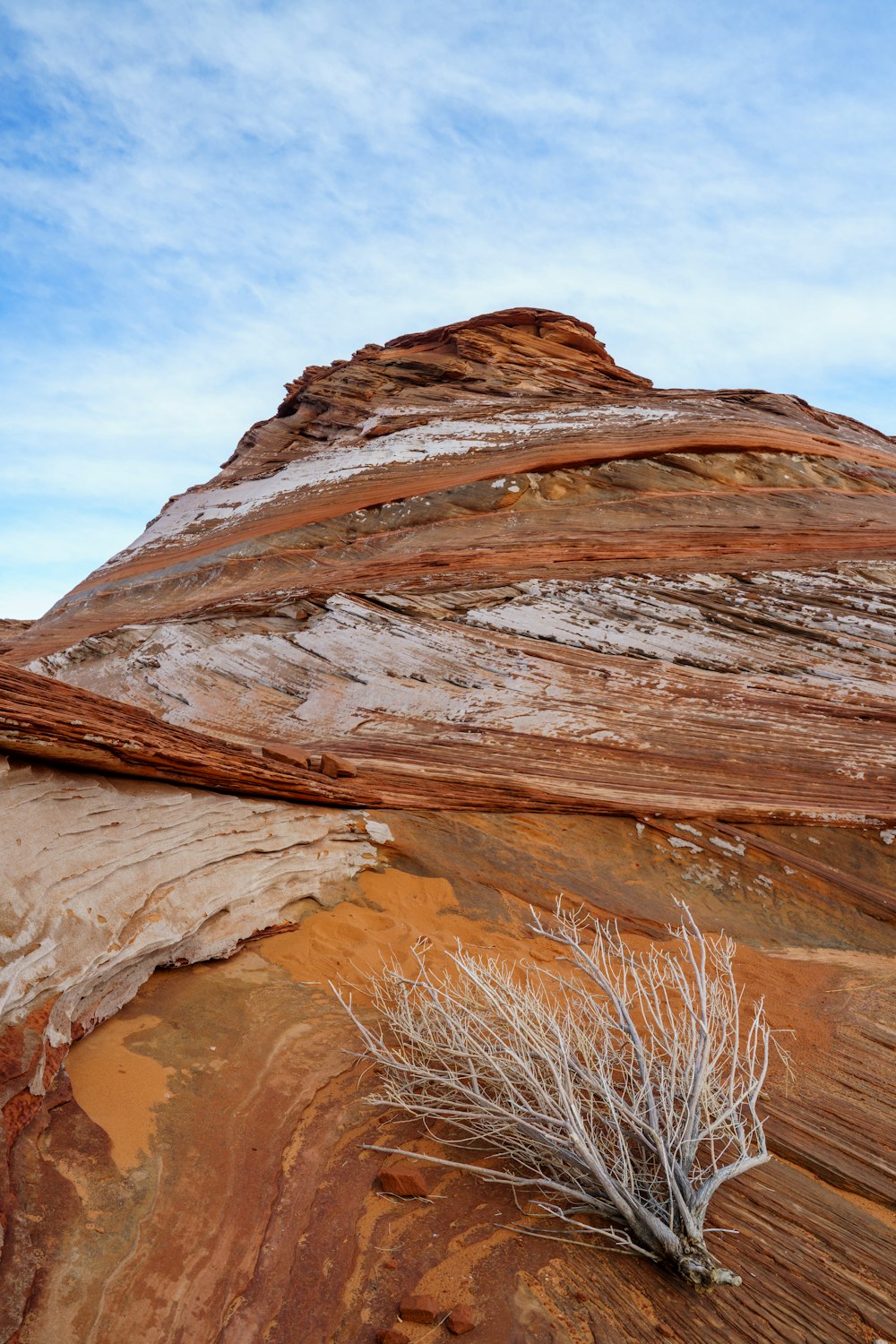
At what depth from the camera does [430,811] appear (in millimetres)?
7172

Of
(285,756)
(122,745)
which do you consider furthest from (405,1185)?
(285,756)

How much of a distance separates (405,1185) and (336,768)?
418 cm

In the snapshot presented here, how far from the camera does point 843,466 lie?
13555 mm

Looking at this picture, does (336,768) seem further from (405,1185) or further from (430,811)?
(405,1185)

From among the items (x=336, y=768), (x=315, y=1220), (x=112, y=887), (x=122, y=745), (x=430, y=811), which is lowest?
(x=315, y=1220)

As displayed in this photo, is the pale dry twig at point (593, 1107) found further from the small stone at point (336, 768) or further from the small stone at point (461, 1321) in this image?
the small stone at point (336, 768)

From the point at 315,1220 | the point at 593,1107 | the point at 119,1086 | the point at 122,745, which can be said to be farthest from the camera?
the point at 122,745

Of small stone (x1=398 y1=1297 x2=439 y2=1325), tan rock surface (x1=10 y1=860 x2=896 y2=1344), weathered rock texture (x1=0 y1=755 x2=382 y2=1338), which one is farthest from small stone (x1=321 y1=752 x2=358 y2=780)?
small stone (x1=398 y1=1297 x2=439 y2=1325)

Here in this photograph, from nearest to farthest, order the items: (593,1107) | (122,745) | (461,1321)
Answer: (461,1321), (593,1107), (122,745)

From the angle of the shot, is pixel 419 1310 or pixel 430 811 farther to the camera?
pixel 430 811

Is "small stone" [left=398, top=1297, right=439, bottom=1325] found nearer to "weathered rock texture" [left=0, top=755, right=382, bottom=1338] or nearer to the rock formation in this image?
the rock formation

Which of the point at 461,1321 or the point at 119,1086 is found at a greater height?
the point at 119,1086

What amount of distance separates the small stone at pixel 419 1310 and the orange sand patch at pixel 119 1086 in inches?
46.1

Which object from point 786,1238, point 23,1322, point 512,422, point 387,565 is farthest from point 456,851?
point 512,422
